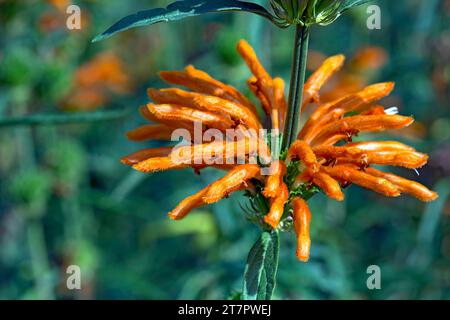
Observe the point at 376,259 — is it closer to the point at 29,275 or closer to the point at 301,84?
the point at 29,275

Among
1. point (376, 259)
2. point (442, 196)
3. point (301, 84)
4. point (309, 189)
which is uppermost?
point (301, 84)

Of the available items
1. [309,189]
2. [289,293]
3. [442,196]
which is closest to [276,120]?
[309,189]

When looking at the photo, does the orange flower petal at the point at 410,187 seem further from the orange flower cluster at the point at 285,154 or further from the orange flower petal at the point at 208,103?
the orange flower petal at the point at 208,103

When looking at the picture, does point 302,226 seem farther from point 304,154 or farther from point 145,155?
point 145,155

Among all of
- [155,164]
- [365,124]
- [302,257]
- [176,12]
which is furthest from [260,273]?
[176,12]

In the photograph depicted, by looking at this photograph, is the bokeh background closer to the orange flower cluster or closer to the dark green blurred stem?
the orange flower cluster

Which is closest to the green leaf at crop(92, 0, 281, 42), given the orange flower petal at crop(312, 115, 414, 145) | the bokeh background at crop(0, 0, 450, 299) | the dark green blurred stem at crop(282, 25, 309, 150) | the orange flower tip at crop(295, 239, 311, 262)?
the dark green blurred stem at crop(282, 25, 309, 150)
